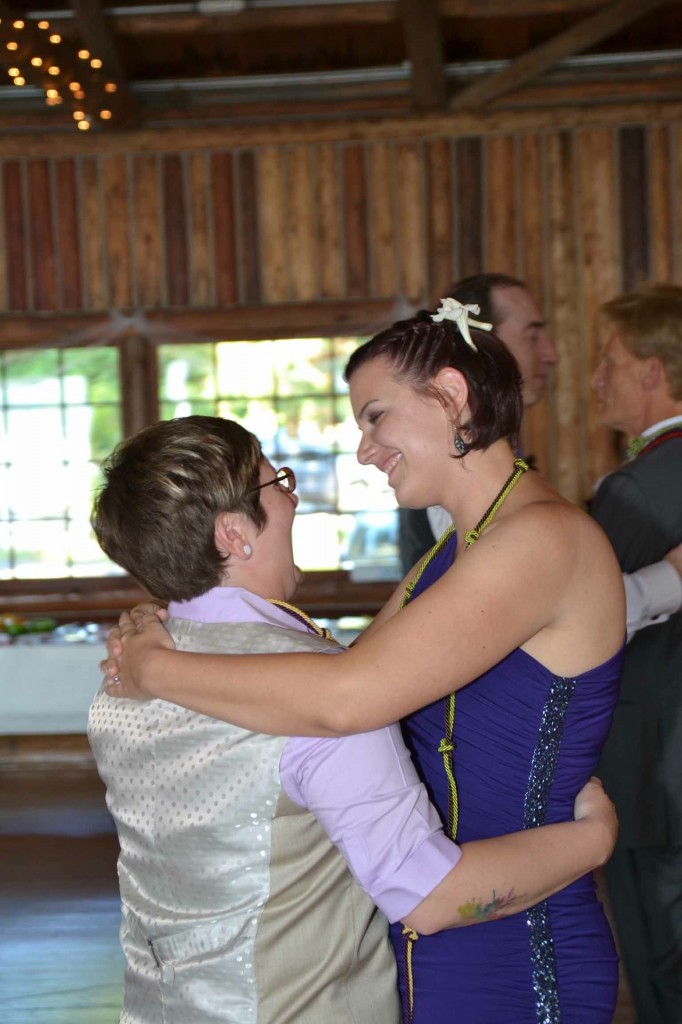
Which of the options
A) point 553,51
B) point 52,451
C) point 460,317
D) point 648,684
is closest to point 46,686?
point 52,451

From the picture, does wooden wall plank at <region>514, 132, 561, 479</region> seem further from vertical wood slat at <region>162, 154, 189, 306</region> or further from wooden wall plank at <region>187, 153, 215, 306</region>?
vertical wood slat at <region>162, 154, 189, 306</region>

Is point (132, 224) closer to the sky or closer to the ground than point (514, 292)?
closer to the sky

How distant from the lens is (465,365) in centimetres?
151

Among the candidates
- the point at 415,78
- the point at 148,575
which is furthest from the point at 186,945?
the point at 415,78

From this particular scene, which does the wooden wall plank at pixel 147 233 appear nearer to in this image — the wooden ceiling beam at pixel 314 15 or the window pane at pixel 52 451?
the window pane at pixel 52 451

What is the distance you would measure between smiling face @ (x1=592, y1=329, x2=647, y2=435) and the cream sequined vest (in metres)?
1.66

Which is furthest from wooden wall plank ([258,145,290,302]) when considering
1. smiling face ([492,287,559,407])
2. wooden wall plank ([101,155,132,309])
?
smiling face ([492,287,559,407])

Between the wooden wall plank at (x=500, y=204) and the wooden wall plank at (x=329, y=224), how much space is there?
0.95 metres

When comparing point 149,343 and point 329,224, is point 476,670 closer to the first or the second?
point 329,224

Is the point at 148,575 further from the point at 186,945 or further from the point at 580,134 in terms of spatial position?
the point at 580,134

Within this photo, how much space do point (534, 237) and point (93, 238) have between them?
115 inches

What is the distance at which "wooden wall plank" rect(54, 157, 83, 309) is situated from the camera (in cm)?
766

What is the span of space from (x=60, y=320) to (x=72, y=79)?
5.86 feet

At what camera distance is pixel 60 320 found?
772cm
